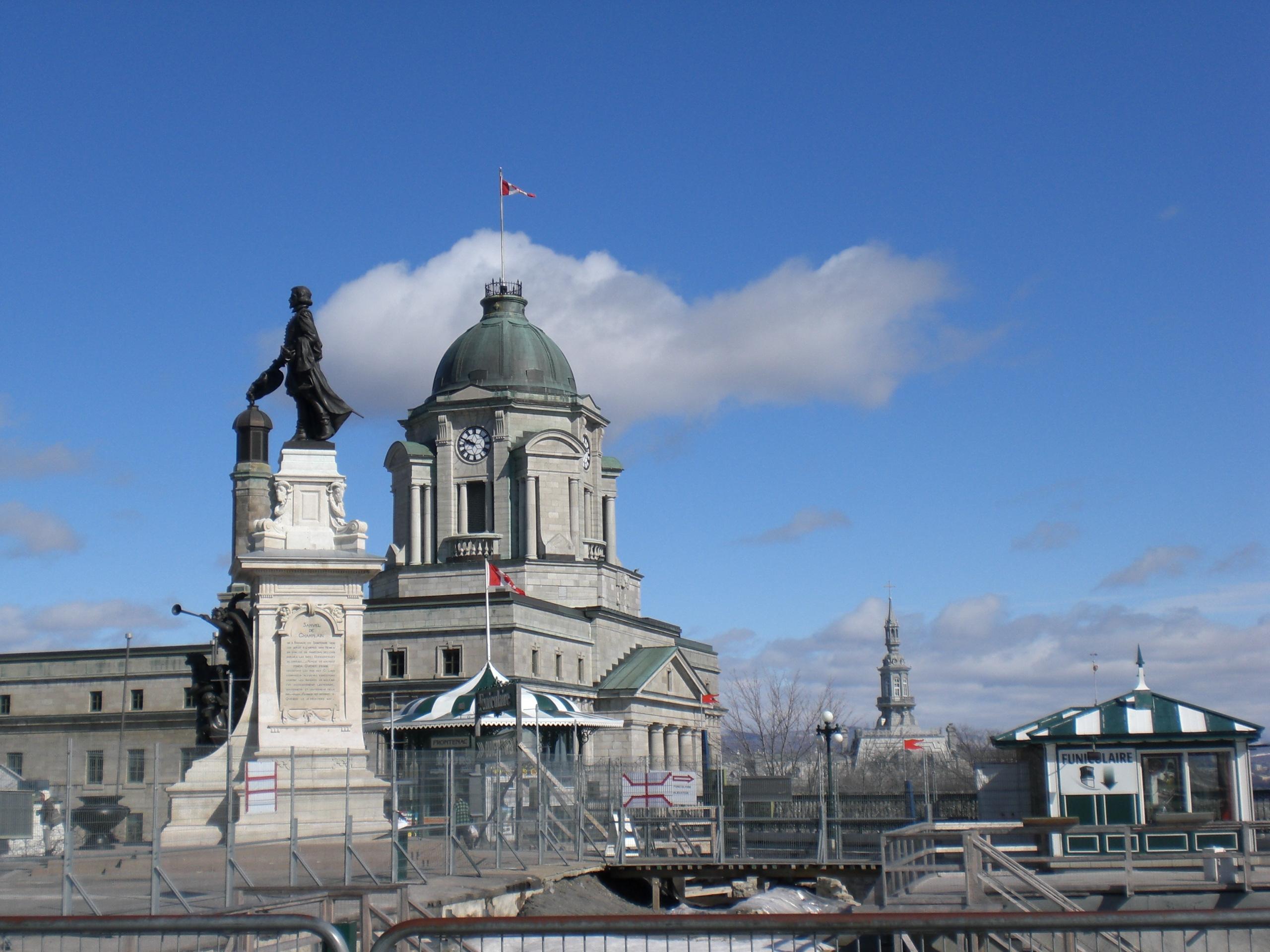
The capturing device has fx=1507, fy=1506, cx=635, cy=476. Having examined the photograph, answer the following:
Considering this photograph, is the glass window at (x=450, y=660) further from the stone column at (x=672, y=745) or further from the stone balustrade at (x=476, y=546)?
the stone column at (x=672, y=745)

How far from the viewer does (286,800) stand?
21547 millimetres

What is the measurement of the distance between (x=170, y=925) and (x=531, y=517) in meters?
73.3

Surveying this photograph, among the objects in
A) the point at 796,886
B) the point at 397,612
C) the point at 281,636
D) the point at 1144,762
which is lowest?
the point at 796,886

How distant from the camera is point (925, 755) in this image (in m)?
41.0

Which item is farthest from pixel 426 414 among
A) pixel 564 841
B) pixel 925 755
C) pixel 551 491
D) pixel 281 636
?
pixel 281 636

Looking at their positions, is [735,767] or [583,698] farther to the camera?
[735,767]

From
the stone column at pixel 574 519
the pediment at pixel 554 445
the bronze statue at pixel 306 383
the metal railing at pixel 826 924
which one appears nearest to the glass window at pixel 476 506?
the pediment at pixel 554 445

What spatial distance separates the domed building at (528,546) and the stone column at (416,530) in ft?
0.25

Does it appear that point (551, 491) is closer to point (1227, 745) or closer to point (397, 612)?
point (397, 612)

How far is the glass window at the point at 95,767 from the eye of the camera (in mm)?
74812

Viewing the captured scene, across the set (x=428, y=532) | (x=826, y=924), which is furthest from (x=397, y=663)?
(x=826, y=924)

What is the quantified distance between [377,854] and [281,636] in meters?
3.60

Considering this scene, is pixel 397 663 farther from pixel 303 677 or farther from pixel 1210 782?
pixel 303 677

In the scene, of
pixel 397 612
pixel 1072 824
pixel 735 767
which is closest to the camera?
pixel 1072 824
